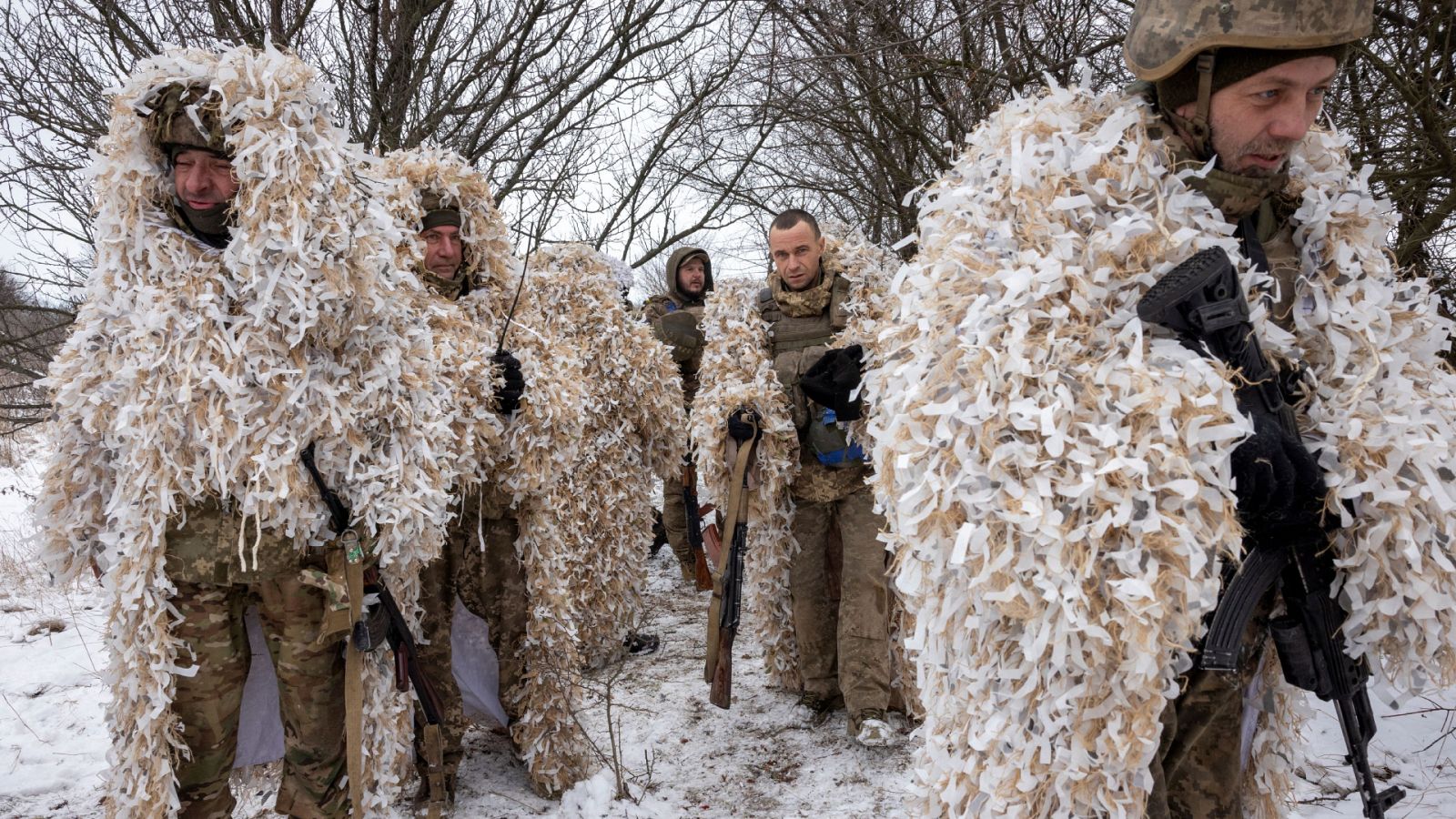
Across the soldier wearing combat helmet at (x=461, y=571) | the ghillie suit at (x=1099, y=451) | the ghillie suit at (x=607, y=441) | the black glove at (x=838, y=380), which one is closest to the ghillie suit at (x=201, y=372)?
the soldier wearing combat helmet at (x=461, y=571)

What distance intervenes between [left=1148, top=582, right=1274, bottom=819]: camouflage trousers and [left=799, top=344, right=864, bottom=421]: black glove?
2.54 metres

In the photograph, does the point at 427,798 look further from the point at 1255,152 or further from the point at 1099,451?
the point at 1255,152

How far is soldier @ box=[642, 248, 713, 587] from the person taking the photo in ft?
26.6

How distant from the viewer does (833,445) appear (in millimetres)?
4688

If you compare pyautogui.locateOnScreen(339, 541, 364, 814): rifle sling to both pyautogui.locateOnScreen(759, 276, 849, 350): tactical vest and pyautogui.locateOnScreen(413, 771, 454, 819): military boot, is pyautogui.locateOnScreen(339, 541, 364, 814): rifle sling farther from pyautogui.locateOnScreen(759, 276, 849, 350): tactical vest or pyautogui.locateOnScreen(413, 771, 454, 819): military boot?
pyautogui.locateOnScreen(759, 276, 849, 350): tactical vest

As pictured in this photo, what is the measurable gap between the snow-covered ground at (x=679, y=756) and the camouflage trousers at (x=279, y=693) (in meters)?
0.40

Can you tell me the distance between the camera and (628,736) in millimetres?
4848

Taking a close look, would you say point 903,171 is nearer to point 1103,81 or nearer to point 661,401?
point 1103,81

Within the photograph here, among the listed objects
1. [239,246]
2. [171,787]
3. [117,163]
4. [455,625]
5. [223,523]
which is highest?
[117,163]

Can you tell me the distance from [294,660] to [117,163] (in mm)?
1686

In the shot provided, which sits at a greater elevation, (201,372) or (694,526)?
(201,372)

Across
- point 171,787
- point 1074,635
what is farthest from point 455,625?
point 1074,635

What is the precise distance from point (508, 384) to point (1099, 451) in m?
2.97

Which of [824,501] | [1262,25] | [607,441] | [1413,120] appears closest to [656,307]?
[607,441]
